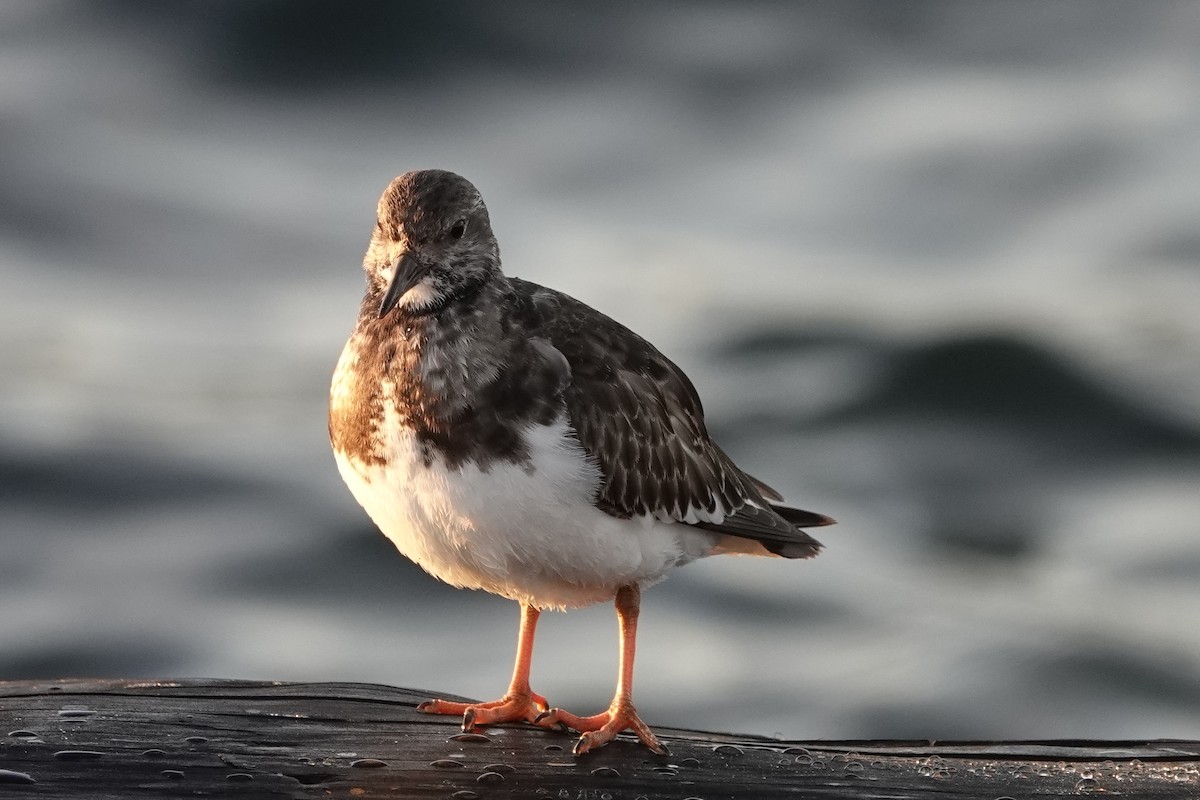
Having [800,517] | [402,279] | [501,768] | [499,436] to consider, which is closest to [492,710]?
[501,768]

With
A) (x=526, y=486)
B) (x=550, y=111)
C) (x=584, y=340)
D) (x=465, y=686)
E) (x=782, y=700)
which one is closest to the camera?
(x=526, y=486)

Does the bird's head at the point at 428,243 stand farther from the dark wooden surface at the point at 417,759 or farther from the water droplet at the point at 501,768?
the water droplet at the point at 501,768

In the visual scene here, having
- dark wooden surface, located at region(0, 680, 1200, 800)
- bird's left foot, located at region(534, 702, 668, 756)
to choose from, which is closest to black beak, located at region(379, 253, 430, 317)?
dark wooden surface, located at region(0, 680, 1200, 800)

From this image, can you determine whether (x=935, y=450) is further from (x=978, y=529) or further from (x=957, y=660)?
(x=957, y=660)

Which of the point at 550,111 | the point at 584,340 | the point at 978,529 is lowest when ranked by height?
the point at 584,340

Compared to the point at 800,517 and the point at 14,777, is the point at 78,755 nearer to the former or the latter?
the point at 14,777

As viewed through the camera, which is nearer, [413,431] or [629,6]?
[413,431]

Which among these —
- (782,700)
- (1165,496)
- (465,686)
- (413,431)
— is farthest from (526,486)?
(1165,496)

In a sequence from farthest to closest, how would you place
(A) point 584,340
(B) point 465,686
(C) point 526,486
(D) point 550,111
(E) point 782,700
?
(D) point 550,111
(E) point 782,700
(B) point 465,686
(A) point 584,340
(C) point 526,486
